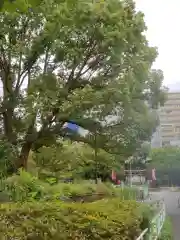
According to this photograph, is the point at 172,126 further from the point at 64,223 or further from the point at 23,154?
the point at 64,223

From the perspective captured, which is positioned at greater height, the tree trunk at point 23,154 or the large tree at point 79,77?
the large tree at point 79,77

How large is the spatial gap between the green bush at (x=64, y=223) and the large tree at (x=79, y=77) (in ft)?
30.4

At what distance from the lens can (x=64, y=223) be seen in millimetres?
5566

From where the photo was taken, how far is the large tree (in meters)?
15.9

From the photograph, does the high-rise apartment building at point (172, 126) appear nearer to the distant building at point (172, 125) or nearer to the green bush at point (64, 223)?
the distant building at point (172, 125)

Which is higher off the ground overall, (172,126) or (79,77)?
(172,126)

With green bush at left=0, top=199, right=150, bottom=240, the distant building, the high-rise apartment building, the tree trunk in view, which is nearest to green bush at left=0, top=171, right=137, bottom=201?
green bush at left=0, top=199, right=150, bottom=240

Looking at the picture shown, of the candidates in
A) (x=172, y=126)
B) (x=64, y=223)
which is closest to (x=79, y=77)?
(x=64, y=223)

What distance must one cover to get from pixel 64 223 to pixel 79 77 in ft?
42.4

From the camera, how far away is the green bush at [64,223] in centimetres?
501

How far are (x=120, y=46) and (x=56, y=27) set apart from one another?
2719 millimetres

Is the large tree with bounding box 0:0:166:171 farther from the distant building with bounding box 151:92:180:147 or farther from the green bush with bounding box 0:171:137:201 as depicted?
the distant building with bounding box 151:92:180:147

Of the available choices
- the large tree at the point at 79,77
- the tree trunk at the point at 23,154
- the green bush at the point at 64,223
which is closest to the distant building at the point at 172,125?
the large tree at the point at 79,77

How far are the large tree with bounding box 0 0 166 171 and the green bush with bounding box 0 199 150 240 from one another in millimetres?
9274
